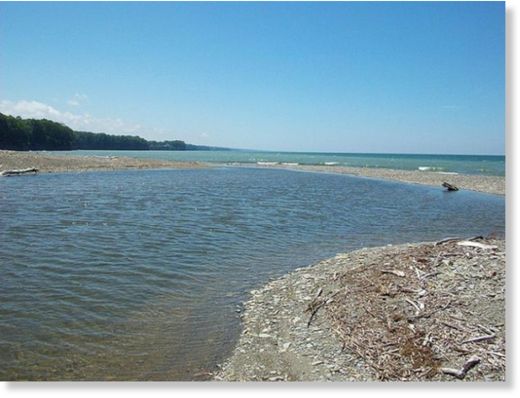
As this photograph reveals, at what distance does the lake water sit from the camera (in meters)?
6.15

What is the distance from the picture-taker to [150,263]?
10.7 meters

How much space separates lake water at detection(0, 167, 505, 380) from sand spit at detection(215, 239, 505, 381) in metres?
0.74

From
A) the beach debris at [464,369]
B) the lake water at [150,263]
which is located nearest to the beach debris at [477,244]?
the lake water at [150,263]

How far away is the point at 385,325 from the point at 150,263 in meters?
6.82

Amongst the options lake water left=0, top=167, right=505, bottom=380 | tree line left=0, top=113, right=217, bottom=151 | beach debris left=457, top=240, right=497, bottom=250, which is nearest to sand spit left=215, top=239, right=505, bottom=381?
beach debris left=457, top=240, right=497, bottom=250

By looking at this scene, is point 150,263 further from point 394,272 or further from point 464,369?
point 464,369

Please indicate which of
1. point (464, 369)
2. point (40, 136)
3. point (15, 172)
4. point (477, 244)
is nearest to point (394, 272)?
point (477, 244)

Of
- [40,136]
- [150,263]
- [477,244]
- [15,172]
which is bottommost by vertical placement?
[150,263]

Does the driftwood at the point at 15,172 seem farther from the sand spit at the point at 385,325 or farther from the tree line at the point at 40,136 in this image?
the tree line at the point at 40,136

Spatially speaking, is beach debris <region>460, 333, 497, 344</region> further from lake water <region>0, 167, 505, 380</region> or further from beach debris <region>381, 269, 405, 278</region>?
lake water <region>0, 167, 505, 380</region>

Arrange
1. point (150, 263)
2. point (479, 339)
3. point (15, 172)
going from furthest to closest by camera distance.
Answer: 1. point (15, 172)
2. point (150, 263)
3. point (479, 339)

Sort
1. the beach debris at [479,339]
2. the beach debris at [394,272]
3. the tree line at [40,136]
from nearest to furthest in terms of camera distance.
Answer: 1. the beach debris at [479,339]
2. the beach debris at [394,272]
3. the tree line at [40,136]

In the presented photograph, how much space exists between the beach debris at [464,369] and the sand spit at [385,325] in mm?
14

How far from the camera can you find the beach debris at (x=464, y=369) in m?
5.16
